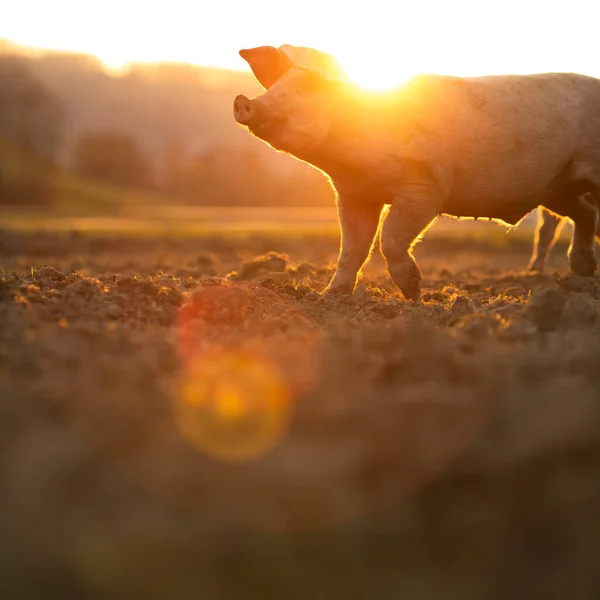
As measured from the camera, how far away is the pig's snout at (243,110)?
17.4 feet

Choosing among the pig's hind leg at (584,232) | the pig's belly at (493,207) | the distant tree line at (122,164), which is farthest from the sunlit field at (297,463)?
the distant tree line at (122,164)

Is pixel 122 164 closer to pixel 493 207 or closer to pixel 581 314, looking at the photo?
pixel 493 207

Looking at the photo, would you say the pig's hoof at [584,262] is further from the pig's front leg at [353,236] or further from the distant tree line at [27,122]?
the distant tree line at [27,122]

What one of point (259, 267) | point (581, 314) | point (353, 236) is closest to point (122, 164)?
point (259, 267)

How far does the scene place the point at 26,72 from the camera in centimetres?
5544

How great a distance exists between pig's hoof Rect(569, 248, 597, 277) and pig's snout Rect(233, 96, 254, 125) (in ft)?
13.1

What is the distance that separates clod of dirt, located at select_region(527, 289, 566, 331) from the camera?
4.12m

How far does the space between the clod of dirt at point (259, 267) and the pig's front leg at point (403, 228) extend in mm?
1484

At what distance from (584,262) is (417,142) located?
291 cm

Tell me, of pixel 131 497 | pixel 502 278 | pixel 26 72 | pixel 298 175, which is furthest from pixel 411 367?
pixel 26 72

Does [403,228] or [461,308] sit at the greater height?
[403,228]

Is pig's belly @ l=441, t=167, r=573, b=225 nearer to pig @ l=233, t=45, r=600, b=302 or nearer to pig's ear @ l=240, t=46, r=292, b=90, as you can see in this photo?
pig @ l=233, t=45, r=600, b=302

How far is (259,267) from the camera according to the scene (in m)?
7.13

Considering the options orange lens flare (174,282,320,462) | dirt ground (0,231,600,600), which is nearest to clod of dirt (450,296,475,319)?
orange lens flare (174,282,320,462)
